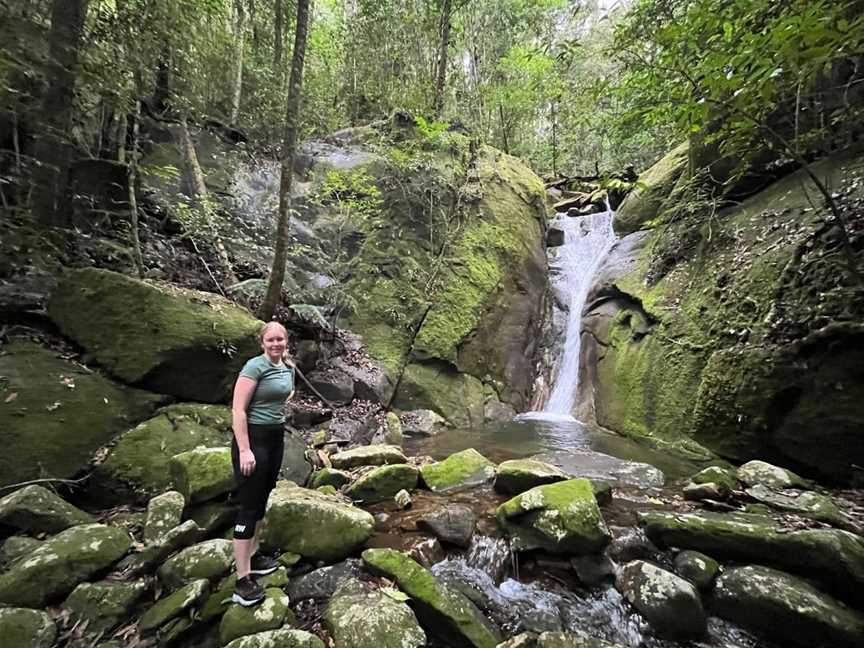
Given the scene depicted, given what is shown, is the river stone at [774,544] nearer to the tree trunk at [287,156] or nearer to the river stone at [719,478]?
the river stone at [719,478]

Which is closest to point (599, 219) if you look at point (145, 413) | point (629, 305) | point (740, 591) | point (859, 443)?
point (629, 305)

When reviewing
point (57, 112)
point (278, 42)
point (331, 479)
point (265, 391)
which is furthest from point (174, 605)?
point (278, 42)

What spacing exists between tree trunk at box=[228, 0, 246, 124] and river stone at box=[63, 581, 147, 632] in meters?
12.3

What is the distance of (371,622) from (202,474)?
6.94 ft

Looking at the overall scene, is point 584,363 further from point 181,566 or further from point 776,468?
point 181,566

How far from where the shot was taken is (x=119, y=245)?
6250 mm

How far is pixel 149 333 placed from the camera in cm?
505

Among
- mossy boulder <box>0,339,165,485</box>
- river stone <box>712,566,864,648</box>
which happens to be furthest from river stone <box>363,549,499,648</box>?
mossy boulder <box>0,339,165,485</box>

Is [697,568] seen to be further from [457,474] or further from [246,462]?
[246,462]

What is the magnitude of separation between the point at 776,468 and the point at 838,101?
5.68 m

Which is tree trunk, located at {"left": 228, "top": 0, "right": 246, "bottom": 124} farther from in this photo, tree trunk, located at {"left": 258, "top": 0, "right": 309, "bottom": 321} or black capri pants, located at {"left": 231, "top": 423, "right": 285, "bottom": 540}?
black capri pants, located at {"left": 231, "top": 423, "right": 285, "bottom": 540}

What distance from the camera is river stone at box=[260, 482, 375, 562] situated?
3.41 metres

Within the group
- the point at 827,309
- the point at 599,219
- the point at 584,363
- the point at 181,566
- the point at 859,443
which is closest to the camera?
the point at 181,566

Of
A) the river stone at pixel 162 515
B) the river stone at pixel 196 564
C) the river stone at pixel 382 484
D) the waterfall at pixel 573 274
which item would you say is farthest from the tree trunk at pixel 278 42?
the river stone at pixel 196 564
